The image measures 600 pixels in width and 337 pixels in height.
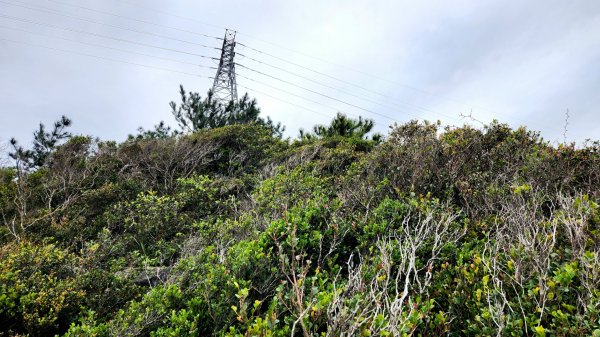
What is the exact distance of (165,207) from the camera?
30.7 feet

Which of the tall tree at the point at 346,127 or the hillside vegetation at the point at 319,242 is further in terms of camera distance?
the tall tree at the point at 346,127

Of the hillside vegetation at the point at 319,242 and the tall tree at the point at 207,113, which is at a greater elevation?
the tall tree at the point at 207,113

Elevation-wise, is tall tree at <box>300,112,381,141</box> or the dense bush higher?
tall tree at <box>300,112,381,141</box>

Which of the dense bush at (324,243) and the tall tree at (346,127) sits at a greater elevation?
the tall tree at (346,127)

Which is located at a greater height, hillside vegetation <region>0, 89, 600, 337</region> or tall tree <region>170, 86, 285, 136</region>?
tall tree <region>170, 86, 285, 136</region>

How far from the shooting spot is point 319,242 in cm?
439

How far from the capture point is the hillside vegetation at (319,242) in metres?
2.84

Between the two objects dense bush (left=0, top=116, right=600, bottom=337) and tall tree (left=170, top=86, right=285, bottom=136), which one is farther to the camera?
tall tree (left=170, top=86, right=285, bottom=136)

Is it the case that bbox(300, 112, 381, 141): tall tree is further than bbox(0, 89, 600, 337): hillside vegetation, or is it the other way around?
bbox(300, 112, 381, 141): tall tree

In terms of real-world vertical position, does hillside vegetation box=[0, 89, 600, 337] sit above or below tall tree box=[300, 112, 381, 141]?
below

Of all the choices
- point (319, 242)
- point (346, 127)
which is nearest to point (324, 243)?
point (319, 242)

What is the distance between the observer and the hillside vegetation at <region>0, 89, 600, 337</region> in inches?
112

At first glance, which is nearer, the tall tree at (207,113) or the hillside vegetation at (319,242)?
the hillside vegetation at (319,242)

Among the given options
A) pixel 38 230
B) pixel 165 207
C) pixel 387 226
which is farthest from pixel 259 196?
pixel 38 230
